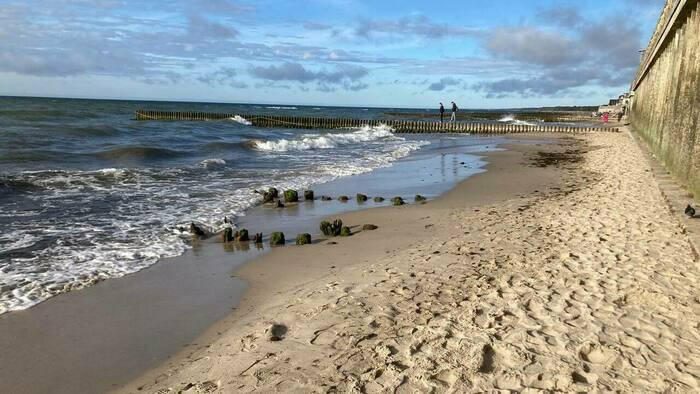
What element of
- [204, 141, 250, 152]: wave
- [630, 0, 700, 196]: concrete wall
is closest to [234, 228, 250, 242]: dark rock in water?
[630, 0, 700, 196]: concrete wall

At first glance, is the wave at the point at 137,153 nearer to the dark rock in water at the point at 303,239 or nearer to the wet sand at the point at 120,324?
the wet sand at the point at 120,324

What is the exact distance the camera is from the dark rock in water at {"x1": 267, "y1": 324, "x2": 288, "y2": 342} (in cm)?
459

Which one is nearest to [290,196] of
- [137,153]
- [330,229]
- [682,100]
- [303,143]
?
[330,229]

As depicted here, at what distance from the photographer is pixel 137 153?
69.9ft

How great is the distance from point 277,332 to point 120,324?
70.5 inches

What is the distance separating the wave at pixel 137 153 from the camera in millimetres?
20672

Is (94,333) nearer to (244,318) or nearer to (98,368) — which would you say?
(98,368)

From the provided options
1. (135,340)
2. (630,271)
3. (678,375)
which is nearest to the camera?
(678,375)

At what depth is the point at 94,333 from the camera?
506 centimetres

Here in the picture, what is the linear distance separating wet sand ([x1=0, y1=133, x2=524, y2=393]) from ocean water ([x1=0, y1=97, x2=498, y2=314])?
0.42 meters

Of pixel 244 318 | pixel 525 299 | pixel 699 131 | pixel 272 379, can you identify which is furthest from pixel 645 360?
pixel 699 131

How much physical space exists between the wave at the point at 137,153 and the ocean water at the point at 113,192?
4 cm

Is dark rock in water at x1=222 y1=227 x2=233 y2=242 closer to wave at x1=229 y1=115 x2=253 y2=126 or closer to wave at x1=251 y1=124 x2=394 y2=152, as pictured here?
wave at x1=251 y1=124 x2=394 y2=152

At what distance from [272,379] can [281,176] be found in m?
13.3
